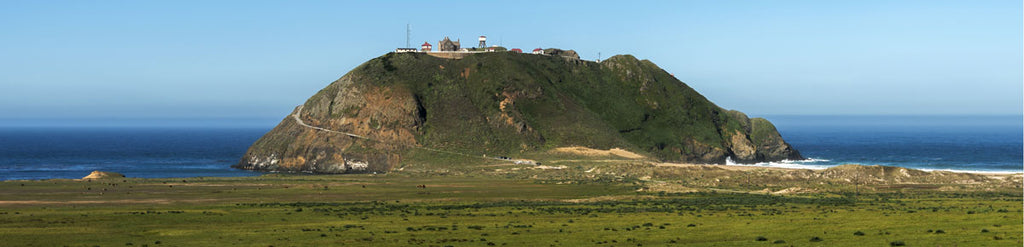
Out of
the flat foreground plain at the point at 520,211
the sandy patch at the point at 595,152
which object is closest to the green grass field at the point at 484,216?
the flat foreground plain at the point at 520,211

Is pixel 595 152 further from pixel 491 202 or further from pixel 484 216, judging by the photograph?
pixel 484 216

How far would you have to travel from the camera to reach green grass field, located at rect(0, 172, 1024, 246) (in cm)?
6738

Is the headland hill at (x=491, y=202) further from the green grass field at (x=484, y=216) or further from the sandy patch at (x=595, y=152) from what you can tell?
the sandy patch at (x=595, y=152)

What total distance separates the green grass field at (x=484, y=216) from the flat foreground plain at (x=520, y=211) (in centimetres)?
18

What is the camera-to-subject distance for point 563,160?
7288 inches

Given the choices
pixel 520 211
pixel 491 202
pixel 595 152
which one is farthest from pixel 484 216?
pixel 595 152

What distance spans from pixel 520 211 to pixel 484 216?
6.88m

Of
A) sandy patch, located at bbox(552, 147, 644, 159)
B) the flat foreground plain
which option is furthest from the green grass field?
sandy patch, located at bbox(552, 147, 644, 159)

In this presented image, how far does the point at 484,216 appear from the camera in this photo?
8719 cm

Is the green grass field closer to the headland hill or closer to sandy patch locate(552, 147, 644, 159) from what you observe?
the headland hill

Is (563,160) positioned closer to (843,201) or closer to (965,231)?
(843,201)

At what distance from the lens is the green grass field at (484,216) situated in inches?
2653

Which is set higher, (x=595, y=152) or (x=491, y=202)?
(x=595, y=152)

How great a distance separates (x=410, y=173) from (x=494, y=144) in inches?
1154
